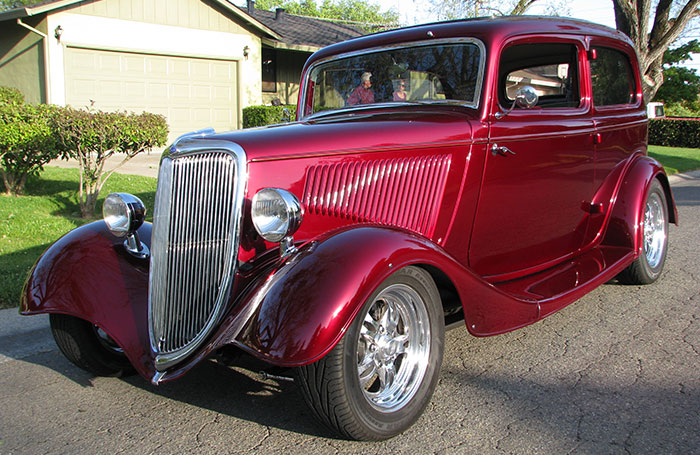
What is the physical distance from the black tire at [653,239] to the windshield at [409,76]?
209cm

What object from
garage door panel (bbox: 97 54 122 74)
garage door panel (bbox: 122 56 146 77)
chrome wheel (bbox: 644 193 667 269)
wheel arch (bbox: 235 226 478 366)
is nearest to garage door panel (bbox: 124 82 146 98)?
garage door panel (bbox: 122 56 146 77)

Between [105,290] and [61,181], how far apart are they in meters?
6.48

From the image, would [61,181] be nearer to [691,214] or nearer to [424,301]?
[424,301]

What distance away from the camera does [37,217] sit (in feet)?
21.9

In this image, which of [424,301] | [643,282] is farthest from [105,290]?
[643,282]

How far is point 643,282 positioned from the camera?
486cm

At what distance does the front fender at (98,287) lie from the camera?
115 inches

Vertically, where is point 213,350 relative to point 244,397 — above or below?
above

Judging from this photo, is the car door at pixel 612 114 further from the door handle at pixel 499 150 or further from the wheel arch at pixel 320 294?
the wheel arch at pixel 320 294

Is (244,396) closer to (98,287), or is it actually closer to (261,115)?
(98,287)

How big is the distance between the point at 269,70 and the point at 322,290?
1672 centimetres

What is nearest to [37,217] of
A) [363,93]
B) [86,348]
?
[86,348]

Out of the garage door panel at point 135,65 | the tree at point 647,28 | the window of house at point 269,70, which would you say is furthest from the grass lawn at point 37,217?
the window of house at point 269,70

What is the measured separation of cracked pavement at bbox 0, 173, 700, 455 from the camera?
2.63 meters
